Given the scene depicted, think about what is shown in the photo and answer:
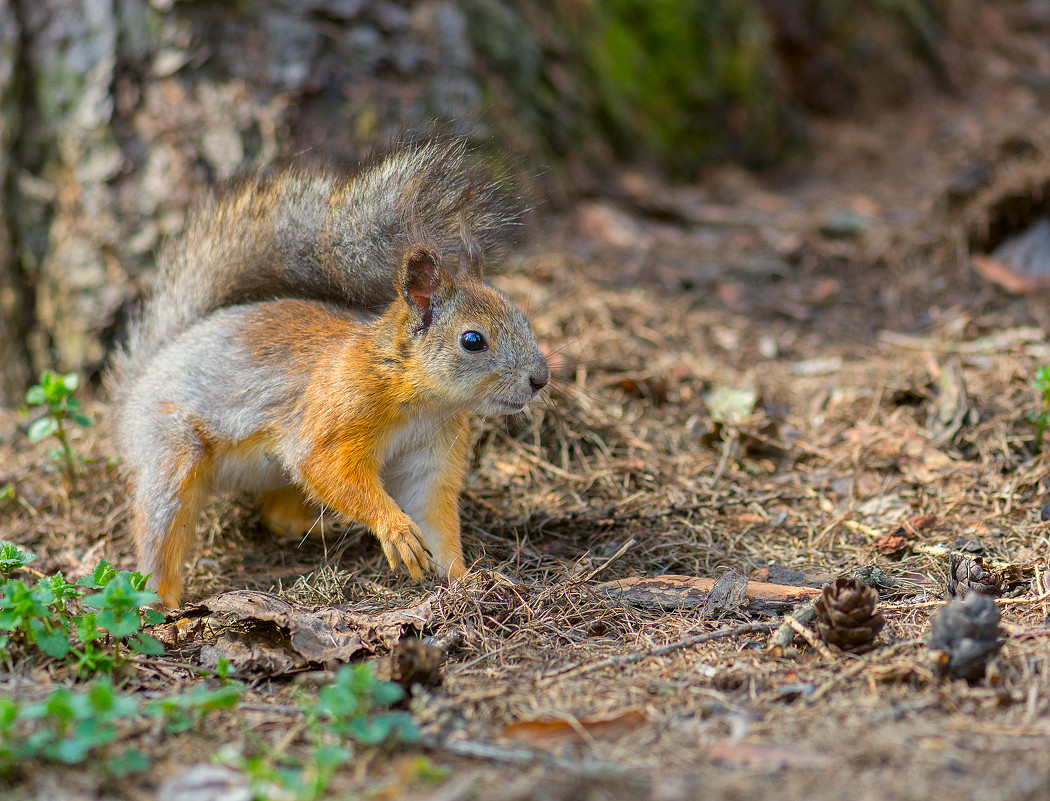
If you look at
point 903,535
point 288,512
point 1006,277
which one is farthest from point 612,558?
point 1006,277

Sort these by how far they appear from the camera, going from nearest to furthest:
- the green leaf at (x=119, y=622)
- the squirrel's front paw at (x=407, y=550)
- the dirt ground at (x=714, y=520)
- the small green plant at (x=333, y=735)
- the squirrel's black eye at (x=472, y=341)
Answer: the small green plant at (x=333, y=735), the dirt ground at (x=714, y=520), the green leaf at (x=119, y=622), the squirrel's front paw at (x=407, y=550), the squirrel's black eye at (x=472, y=341)

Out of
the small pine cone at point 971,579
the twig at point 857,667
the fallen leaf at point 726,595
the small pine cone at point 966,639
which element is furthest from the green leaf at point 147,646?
the small pine cone at point 971,579

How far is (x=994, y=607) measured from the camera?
218 centimetres

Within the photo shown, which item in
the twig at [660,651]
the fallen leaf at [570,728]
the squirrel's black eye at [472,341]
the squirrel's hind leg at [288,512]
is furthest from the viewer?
the squirrel's hind leg at [288,512]

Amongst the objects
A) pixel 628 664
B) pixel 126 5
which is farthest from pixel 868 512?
pixel 126 5

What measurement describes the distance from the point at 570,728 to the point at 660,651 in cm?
49

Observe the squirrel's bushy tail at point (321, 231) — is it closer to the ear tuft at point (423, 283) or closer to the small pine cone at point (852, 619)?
the ear tuft at point (423, 283)

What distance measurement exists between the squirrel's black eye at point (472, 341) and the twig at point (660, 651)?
43.6 inches

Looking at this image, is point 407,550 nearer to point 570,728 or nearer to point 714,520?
point 570,728

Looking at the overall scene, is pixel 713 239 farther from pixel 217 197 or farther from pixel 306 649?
pixel 306 649

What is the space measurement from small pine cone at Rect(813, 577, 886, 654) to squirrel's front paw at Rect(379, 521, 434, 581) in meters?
1.24

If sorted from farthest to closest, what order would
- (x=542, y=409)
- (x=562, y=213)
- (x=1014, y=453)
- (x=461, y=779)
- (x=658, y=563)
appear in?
(x=562, y=213), (x=542, y=409), (x=1014, y=453), (x=658, y=563), (x=461, y=779)

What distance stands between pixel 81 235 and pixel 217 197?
137 centimetres

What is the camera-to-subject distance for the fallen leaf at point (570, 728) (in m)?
1.97
